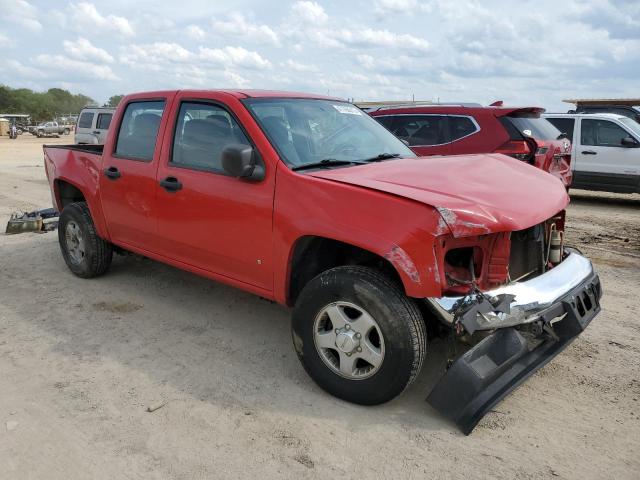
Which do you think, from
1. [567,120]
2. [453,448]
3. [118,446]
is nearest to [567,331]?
[453,448]

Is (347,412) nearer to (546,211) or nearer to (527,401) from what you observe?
(527,401)

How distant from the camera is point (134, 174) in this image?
464 cm

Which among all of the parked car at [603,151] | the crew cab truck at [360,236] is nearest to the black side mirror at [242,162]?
the crew cab truck at [360,236]

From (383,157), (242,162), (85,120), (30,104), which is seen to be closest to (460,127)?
(383,157)

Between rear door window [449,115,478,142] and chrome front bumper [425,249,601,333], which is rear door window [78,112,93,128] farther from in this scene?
chrome front bumper [425,249,601,333]

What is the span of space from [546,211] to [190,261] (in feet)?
8.40

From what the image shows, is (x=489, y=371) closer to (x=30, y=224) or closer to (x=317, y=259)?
(x=317, y=259)

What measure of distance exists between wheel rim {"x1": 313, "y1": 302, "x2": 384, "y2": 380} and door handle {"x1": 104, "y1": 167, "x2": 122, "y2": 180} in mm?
2481

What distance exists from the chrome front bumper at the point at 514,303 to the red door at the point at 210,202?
1.26 metres

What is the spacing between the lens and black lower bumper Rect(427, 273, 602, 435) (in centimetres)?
296

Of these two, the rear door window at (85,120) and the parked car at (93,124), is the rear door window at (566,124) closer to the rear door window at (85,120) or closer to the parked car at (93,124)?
the parked car at (93,124)

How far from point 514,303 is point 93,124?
14.6 metres

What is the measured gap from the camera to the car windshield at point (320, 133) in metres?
3.80

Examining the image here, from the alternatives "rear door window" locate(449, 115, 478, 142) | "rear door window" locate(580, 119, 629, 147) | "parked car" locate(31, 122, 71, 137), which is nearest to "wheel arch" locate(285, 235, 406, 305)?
"rear door window" locate(449, 115, 478, 142)
